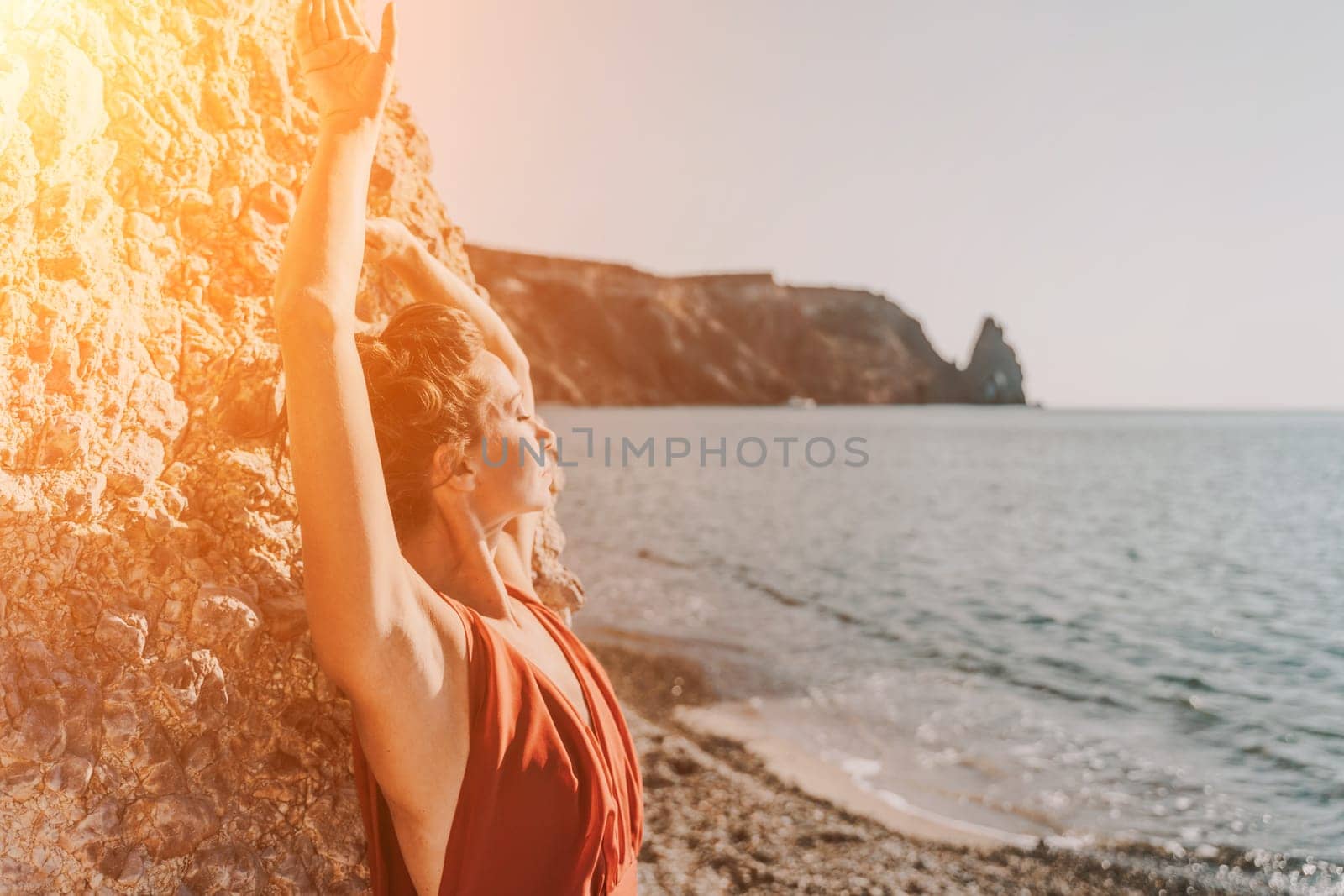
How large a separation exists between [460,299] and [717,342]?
131 metres

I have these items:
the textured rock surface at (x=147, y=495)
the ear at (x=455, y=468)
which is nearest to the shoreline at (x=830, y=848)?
the textured rock surface at (x=147, y=495)

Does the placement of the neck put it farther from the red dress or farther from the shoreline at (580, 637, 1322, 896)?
the shoreline at (580, 637, 1322, 896)

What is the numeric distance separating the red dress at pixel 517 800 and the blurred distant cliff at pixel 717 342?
3879 inches

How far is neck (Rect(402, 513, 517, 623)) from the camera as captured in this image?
6.43 feet

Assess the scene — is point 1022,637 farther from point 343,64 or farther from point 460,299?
point 343,64

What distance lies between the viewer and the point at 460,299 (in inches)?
102

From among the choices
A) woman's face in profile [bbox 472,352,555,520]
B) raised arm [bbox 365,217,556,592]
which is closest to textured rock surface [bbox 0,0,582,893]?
raised arm [bbox 365,217,556,592]

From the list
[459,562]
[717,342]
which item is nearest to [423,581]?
[459,562]

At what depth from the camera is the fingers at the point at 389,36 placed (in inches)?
66.2

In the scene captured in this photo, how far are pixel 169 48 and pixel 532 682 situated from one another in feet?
5.78

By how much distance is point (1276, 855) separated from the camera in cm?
589

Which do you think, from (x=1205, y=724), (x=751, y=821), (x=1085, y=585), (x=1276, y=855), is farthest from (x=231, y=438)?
(x=1085, y=585)

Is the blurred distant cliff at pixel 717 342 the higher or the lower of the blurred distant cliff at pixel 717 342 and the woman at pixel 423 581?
the higher

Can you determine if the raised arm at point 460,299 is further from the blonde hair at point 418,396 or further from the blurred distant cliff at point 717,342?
the blurred distant cliff at point 717,342
